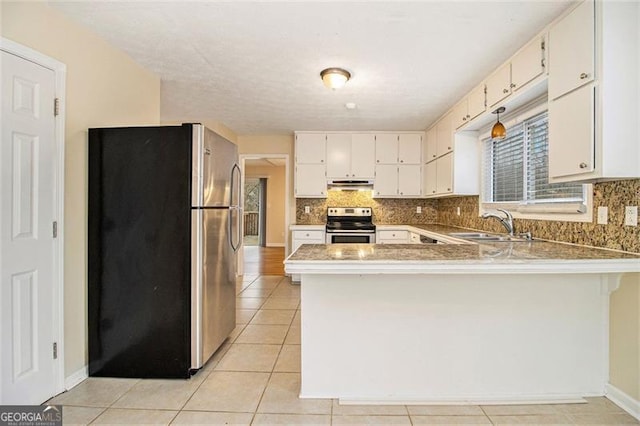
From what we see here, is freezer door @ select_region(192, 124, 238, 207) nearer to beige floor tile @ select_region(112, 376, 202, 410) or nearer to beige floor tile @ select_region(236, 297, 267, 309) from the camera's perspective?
beige floor tile @ select_region(112, 376, 202, 410)

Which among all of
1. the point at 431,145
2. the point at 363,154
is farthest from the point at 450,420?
the point at 363,154

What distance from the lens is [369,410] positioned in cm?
191

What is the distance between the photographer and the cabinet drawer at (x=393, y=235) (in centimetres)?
482

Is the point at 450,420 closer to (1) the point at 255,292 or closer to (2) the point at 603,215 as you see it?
(2) the point at 603,215

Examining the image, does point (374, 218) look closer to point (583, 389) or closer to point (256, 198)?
point (583, 389)

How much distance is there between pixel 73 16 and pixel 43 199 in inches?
45.7

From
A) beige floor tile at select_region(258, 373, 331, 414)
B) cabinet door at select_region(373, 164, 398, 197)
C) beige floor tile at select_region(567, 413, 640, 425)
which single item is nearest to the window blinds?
beige floor tile at select_region(567, 413, 640, 425)

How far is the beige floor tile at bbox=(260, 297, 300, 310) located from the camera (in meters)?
3.91

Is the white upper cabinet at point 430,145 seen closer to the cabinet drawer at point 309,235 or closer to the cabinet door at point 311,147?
the cabinet door at point 311,147

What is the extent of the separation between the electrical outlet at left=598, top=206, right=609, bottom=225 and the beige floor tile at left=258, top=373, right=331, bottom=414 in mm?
1975

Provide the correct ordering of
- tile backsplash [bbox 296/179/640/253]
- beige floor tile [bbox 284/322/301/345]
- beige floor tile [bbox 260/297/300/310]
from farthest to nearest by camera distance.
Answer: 1. beige floor tile [bbox 260/297/300/310]
2. beige floor tile [bbox 284/322/301/345]
3. tile backsplash [bbox 296/179/640/253]

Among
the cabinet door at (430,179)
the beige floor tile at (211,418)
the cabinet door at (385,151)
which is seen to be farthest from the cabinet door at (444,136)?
the beige floor tile at (211,418)

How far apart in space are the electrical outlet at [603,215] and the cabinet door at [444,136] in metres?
1.98

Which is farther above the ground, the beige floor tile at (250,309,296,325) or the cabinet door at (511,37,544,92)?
the cabinet door at (511,37,544,92)
